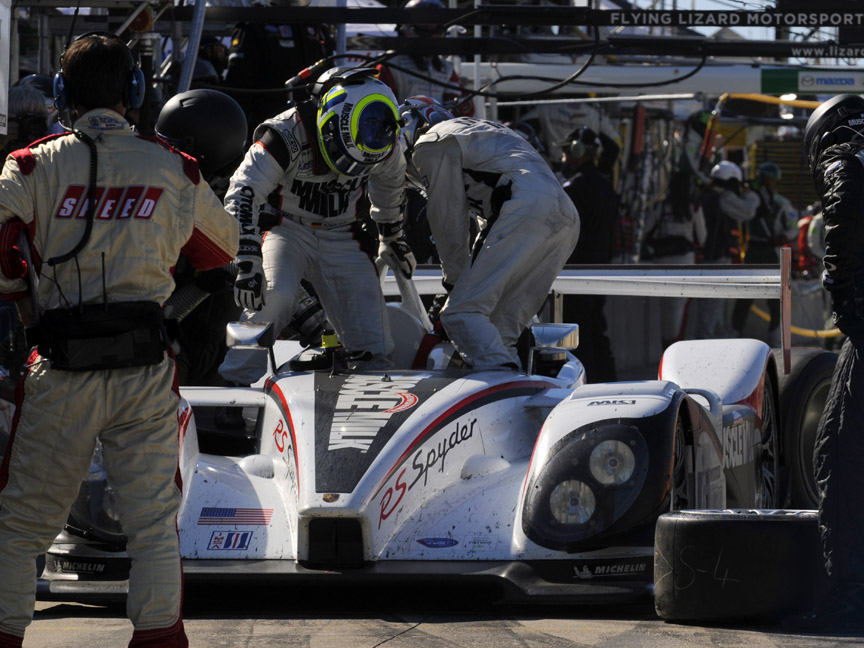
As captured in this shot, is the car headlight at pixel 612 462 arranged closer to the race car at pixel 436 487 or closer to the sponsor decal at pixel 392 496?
the race car at pixel 436 487

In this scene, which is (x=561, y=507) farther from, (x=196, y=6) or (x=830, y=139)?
(x=196, y=6)

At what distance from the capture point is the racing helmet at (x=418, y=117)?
278 inches

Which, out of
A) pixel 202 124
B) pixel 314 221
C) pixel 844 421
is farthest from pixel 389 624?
pixel 202 124

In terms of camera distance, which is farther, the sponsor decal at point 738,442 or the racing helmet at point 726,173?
the racing helmet at point 726,173

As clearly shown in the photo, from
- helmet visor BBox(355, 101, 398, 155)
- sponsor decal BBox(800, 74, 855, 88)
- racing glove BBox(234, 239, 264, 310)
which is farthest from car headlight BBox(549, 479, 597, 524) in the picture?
sponsor decal BBox(800, 74, 855, 88)

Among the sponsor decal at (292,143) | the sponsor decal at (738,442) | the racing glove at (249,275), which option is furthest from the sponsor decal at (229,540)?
the sponsor decal at (292,143)

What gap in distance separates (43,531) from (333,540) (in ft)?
4.12

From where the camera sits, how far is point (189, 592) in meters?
5.20

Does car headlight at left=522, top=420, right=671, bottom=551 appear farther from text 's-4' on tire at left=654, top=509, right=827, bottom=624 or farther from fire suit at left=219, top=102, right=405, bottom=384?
fire suit at left=219, top=102, right=405, bottom=384

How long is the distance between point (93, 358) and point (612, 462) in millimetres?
1885

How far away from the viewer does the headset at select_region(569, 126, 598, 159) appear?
11750 mm

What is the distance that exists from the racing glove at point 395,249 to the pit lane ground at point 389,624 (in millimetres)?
2171

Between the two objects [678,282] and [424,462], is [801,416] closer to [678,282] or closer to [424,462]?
[678,282]

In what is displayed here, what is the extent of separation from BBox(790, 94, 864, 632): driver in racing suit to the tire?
2776 mm
